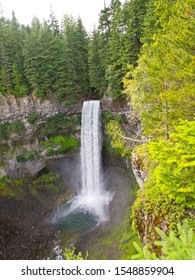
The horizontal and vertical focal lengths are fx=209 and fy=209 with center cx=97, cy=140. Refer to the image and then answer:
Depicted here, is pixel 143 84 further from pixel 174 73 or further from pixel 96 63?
pixel 96 63

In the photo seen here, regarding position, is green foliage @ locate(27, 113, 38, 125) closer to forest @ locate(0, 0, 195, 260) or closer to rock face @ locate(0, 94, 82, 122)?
forest @ locate(0, 0, 195, 260)

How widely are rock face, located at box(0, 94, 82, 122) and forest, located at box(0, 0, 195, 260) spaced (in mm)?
645

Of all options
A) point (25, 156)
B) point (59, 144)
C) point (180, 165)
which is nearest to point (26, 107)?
point (25, 156)

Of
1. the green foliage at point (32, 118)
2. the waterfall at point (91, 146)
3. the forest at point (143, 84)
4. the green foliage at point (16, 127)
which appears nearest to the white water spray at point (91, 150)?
the waterfall at point (91, 146)

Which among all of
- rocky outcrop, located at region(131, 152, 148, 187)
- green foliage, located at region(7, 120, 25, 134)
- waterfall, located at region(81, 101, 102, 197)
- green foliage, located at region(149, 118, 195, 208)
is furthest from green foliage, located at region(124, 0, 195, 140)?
green foliage, located at region(7, 120, 25, 134)

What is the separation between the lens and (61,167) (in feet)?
80.9

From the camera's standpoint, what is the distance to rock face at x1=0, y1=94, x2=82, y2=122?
25109 mm

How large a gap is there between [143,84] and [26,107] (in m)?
17.6

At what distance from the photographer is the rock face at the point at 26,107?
25109mm

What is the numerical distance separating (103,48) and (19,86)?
10738 millimetres

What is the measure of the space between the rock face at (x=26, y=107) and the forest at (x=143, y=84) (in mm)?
645

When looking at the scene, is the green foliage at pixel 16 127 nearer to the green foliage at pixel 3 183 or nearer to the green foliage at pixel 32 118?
the green foliage at pixel 32 118

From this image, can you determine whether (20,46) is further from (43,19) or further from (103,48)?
(103,48)

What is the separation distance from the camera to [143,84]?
11.7 meters
